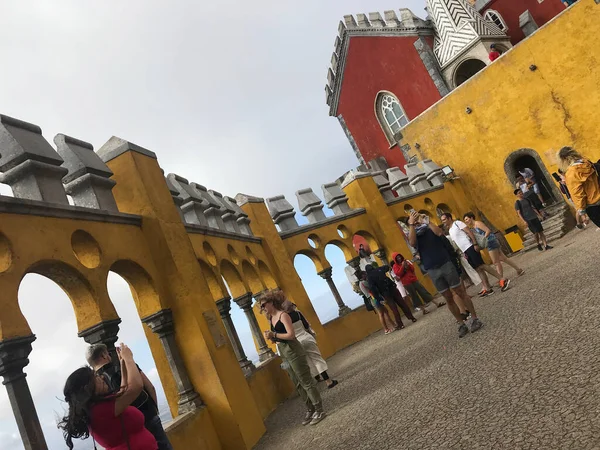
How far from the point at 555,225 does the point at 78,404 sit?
14.7m

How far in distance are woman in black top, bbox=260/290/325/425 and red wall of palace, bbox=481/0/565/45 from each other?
2258cm

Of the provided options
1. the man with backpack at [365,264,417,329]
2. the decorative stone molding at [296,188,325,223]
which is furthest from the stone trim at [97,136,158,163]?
the decorative stone molding at [296,188,325,223]

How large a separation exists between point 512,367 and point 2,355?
4220 millimetres

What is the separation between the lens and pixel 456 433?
3152 mm

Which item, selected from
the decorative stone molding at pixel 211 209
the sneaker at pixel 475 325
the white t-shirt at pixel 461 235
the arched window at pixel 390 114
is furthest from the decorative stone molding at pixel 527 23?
the sneaker at pixel 475 325

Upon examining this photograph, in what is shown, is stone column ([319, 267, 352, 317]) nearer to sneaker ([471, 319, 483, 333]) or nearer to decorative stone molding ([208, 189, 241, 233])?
decorative stone molding ([208, 189, 241, 233])

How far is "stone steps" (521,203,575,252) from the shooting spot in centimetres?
1359

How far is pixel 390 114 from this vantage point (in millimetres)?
24266

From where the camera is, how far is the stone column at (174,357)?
5.80 meters

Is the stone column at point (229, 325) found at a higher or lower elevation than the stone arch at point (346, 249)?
lower

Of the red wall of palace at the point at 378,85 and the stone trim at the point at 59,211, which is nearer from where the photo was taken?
the stone trim at the point at 59,211

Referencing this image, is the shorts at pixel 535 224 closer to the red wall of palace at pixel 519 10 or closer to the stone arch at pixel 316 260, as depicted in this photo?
the stone arch at pixel 316 260

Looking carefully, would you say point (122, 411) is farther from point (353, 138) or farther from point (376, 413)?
point (353, 138)

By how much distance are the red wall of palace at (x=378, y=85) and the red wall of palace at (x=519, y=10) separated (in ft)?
17.4
